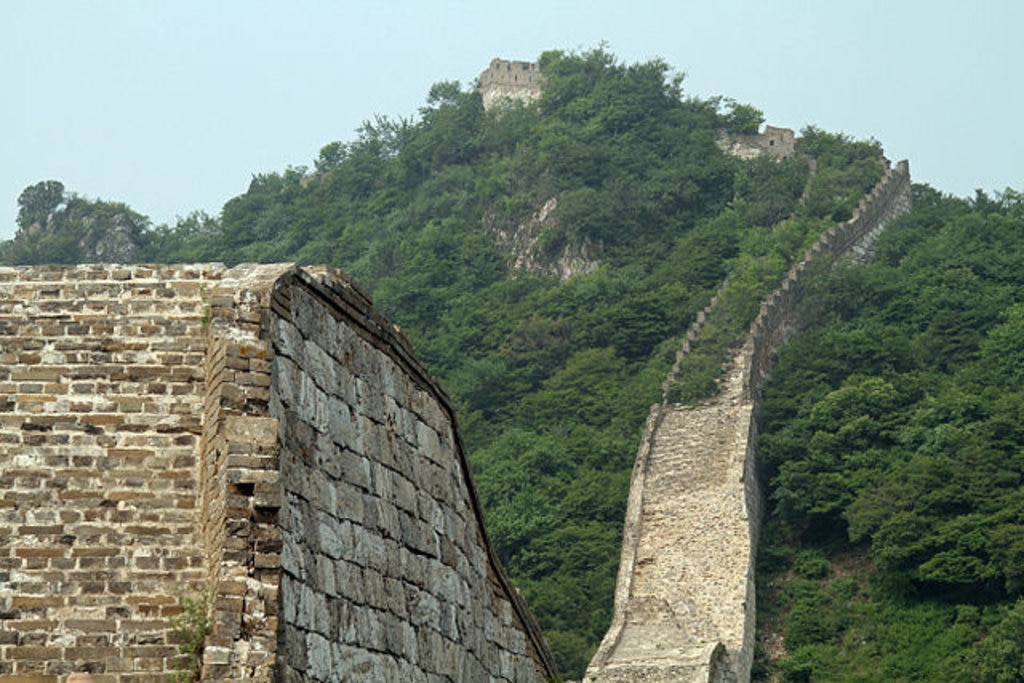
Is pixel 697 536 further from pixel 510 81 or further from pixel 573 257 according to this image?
pixel 510 81

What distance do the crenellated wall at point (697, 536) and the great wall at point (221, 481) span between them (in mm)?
24189

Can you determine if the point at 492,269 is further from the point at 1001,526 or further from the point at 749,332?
the point at 1001,526

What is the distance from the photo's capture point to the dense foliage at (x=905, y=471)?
122 ft

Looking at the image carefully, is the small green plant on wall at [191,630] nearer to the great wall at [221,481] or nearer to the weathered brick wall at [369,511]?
the great wall at [221,481]

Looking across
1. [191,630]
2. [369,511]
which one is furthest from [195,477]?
[369,511]

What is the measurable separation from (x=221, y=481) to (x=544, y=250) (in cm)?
5184

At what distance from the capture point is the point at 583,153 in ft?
207

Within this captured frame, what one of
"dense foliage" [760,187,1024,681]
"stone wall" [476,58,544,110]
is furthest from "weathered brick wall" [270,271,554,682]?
"stone wall" [476,58,544,110]

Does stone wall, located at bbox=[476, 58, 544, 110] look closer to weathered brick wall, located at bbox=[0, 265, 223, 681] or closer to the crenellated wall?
the crenellated wall

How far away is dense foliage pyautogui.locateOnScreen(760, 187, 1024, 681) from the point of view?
37188 mm

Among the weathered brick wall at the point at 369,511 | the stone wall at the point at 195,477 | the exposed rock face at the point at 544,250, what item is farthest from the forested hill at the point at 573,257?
the stone wall at the point at 195,477

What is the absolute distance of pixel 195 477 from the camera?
8945 millimetres

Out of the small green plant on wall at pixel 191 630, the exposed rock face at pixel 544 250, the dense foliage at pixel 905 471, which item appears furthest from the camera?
the exposed rock face at pixel 544 250

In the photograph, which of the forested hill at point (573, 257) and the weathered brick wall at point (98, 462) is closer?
the weathered brick wall at point (98, 462)
